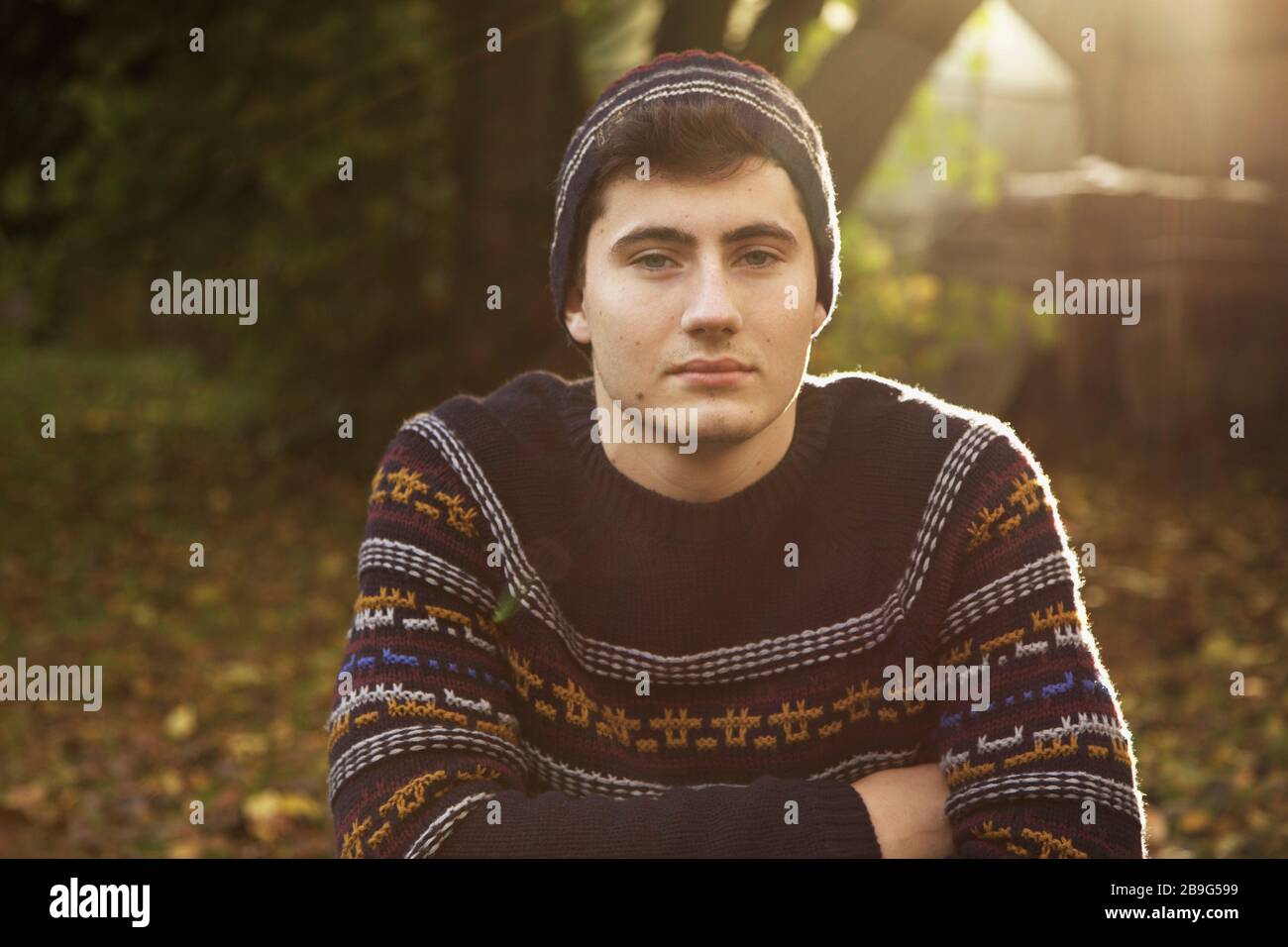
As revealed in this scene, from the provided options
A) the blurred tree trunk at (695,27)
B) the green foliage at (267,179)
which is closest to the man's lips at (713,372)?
the blurred tree trunk at (695,27)

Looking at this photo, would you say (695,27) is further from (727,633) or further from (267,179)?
(267,179)

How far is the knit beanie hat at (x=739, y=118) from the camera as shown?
2645 millimetres

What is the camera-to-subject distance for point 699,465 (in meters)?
2.72

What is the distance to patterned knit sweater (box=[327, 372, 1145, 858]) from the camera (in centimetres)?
249

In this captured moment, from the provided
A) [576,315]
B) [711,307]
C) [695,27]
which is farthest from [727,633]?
[695,27]

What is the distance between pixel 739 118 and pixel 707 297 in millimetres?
338

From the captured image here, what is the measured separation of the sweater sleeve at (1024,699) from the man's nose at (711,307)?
551 mm

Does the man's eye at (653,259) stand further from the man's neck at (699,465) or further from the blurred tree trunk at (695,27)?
the blurred tree trunk at (695,27)

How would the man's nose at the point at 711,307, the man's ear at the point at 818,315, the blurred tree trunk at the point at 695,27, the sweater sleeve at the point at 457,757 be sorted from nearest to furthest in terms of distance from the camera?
the sweater sleeve at the point at 457,757
the man's nose at the point at 711,307
the man's ear at the point at 818,315
the blurred tree trunk at the point at 695,27

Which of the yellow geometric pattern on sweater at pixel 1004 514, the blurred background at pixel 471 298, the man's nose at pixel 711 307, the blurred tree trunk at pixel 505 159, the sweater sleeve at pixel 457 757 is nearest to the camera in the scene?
the sweater sleeve at pixel 457 757

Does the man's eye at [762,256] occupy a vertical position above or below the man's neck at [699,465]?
above

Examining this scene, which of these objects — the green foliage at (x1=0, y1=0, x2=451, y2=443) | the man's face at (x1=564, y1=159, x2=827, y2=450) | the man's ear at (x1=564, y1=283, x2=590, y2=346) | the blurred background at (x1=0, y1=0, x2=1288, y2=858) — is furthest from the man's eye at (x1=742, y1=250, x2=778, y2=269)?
the green foliage at (x1=0, y1=0, x2=451, y2=443)

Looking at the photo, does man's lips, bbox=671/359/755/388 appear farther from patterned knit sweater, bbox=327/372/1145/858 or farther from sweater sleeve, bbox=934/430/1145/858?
sweater sleeve, bbox=934/430/1145/858

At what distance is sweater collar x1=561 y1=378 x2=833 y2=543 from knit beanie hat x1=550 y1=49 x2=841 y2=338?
33 centimetres
